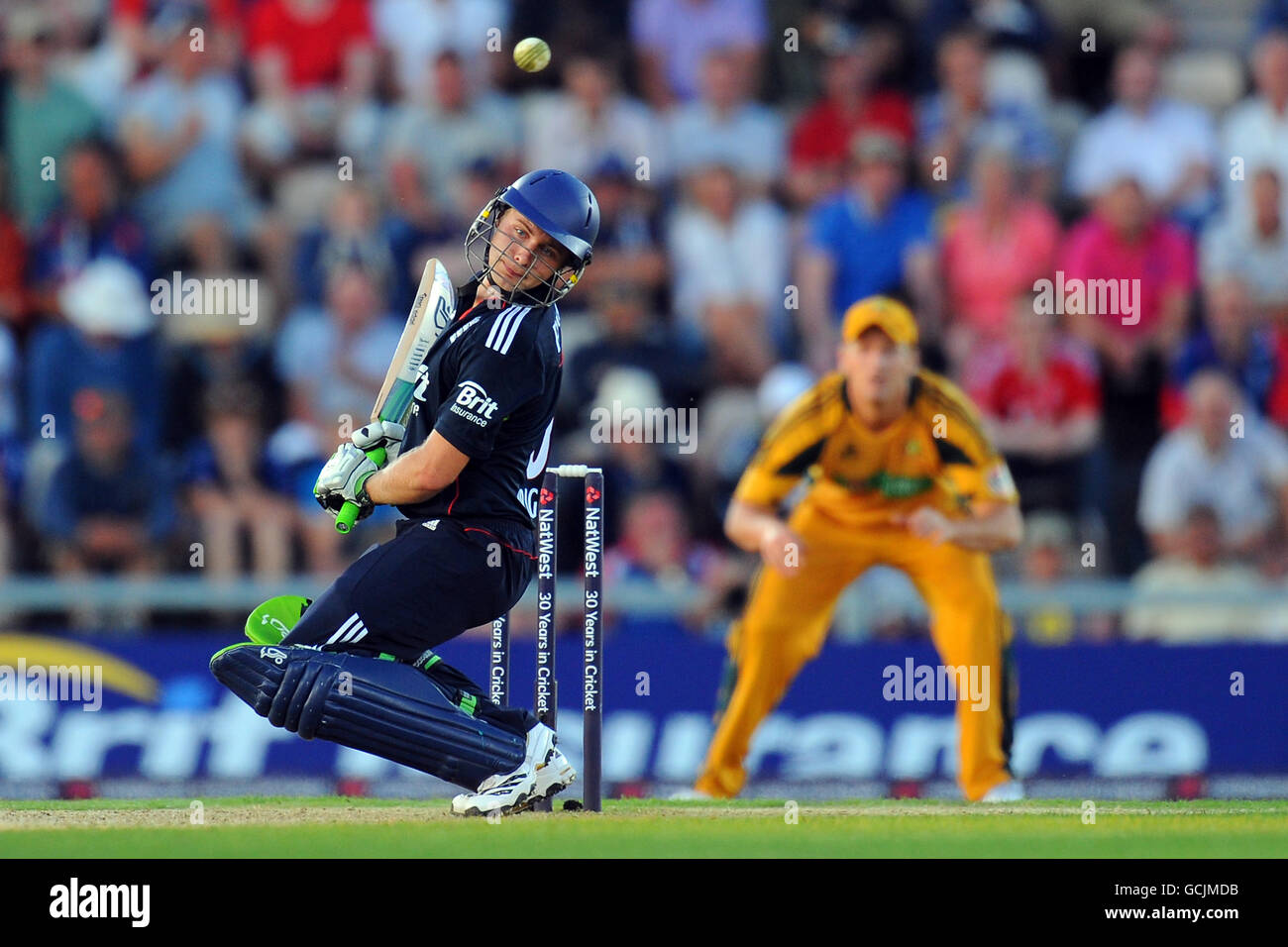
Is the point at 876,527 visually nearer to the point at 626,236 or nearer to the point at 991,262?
the point at 991,262

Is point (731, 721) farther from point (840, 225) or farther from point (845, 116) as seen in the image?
point (845, 116)

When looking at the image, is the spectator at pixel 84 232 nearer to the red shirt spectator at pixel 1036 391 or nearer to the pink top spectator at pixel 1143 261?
the red shirt spectator at pixel 1036 391

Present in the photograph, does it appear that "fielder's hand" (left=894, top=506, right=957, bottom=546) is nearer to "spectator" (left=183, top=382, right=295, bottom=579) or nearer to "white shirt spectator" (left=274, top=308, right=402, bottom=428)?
"white shirt spectator" (left=274, top=308, right=402, bottom=428)

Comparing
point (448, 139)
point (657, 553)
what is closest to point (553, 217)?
point (657, 553)

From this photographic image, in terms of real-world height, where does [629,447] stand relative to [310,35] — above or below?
below

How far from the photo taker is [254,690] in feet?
24.1

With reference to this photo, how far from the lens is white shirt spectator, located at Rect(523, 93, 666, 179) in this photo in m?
13.8

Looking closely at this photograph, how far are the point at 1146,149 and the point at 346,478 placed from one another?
8.50 m

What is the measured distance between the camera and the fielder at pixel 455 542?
24.1 feet

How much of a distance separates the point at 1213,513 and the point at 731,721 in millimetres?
3486

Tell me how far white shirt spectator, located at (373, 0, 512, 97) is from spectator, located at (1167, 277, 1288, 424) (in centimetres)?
514

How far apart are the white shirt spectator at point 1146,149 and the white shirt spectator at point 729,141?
211 cm

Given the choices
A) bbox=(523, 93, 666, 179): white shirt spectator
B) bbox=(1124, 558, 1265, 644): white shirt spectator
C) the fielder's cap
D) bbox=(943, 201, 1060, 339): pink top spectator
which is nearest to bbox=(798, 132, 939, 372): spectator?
bbox=(943, 201, 1060, 339): pink top spectator

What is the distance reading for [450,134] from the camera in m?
14.0
